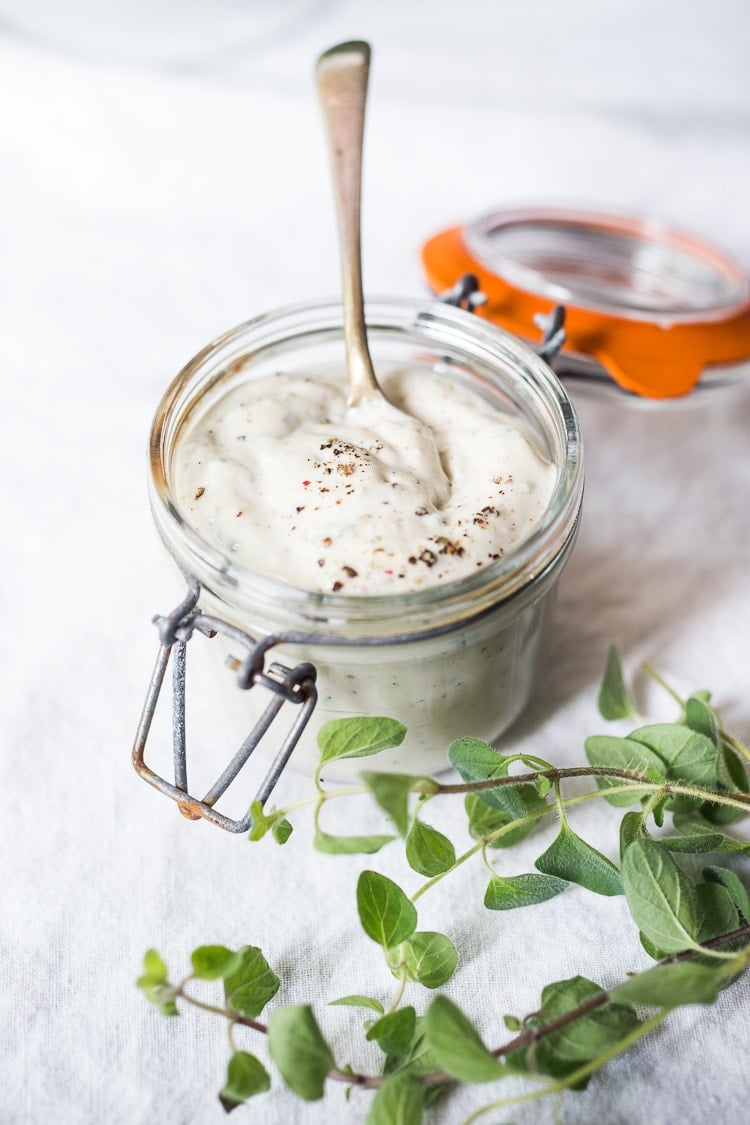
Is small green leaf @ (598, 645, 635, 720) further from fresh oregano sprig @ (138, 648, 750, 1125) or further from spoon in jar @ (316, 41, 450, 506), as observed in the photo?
spoon in jar @ (316, 41, 450, 506)

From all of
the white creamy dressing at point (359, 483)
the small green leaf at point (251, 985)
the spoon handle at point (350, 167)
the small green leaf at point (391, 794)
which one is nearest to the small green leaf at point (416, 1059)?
the small green leaf at point (251, 985)

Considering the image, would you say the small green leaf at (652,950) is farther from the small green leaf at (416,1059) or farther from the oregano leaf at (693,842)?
the small green leaf at (416,1059)

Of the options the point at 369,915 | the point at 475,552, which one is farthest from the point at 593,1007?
the point at 475,552

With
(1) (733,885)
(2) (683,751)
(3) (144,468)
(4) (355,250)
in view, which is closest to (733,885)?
(1) (733,885)

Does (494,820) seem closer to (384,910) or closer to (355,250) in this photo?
(384,910)

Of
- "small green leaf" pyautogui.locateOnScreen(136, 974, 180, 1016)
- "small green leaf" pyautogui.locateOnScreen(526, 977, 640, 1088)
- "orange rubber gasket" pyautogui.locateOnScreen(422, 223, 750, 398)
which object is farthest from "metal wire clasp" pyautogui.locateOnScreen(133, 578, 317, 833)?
"orange rubber gasket" pyautogui.locateOnScreen(422, 223, 750, 398)
